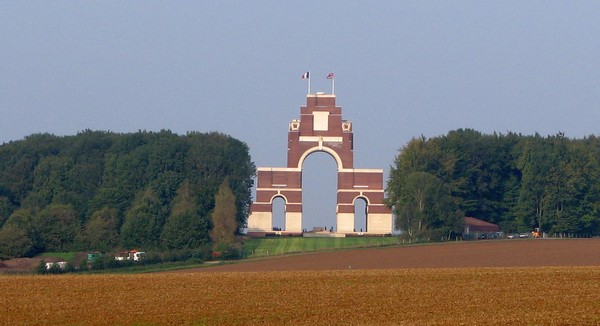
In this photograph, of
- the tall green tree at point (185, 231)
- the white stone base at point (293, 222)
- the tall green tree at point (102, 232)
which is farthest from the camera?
the white stone base at point (293, 222)

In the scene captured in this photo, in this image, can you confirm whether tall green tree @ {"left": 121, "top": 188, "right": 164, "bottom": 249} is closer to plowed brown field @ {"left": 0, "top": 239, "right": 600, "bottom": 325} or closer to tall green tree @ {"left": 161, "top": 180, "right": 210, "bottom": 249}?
tall green tree @ {"left": 161, "top": 180, "right": 210, "bottom": 249}

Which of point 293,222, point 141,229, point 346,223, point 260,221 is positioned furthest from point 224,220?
point 346,223

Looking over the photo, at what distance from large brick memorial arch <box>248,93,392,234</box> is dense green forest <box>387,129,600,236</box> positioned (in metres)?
3.11

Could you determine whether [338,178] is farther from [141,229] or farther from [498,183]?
[141,229]

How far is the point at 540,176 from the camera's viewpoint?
103125 mm

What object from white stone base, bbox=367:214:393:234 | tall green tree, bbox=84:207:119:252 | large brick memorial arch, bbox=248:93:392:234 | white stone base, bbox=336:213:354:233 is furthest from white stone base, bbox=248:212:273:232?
tall green tree, bbox=84:207:119:252

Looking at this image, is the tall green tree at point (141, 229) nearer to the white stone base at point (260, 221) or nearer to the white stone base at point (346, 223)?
the white stone base at point (260, 221)

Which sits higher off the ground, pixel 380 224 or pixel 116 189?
pixel 116 189

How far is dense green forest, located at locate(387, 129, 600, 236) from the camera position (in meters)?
98.9

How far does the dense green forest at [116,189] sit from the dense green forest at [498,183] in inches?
526

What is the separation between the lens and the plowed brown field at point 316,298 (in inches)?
1613

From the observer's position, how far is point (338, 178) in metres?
110

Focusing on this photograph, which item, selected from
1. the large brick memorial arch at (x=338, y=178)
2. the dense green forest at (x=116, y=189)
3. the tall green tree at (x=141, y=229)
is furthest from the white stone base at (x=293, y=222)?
the tall green tree at (x=141, y=229)

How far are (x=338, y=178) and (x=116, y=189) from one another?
18412 mm
